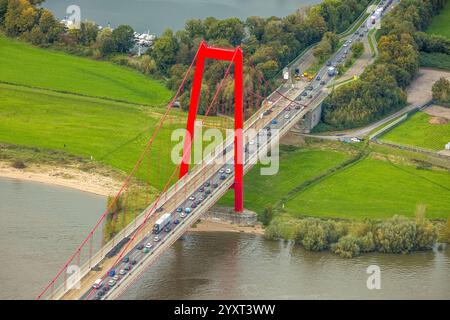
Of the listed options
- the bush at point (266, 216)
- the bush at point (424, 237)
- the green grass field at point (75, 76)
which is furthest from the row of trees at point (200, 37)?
the bush at point (424, 237)

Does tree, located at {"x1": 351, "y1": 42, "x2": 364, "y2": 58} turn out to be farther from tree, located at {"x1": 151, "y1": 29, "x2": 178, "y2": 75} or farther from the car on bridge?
the car on bridge

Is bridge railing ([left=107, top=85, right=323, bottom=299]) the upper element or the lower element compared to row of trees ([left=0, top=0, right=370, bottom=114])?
lower

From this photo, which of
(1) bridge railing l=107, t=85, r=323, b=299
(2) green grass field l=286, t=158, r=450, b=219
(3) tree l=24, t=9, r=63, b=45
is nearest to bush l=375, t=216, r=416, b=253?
(2) green grass field l=286, t=158, r=450, b=219

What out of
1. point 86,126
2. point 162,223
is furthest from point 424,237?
point 86,126

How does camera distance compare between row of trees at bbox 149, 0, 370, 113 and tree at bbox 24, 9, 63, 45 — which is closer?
row of trees at bbox 149, 0, 370, 113

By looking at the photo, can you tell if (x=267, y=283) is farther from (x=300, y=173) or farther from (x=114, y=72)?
(x=114, y=72)
